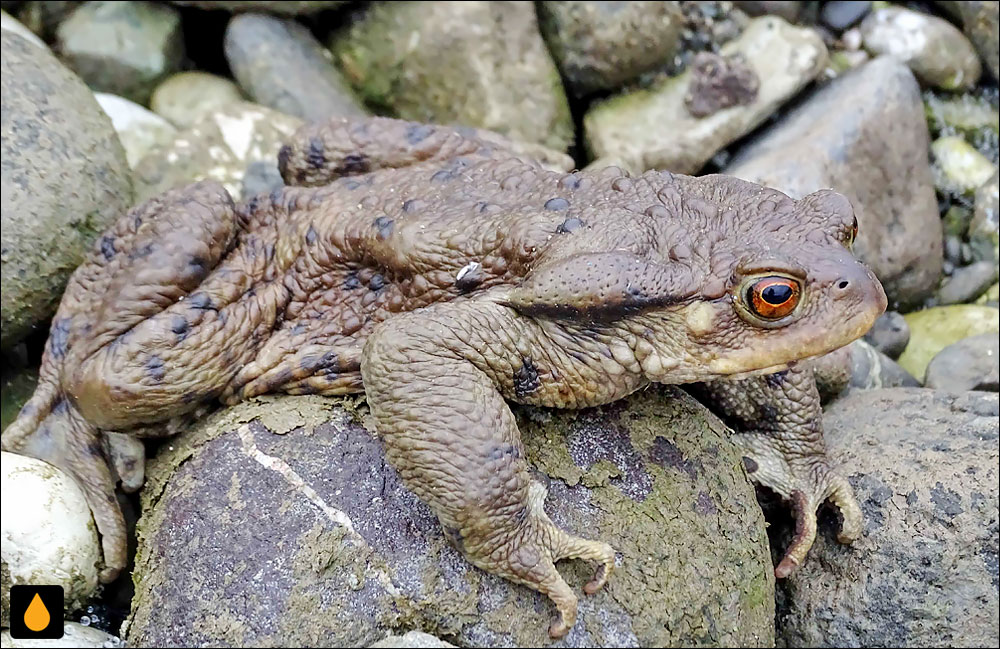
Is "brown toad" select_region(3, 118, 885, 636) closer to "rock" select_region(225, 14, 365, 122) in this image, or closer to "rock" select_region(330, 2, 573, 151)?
"rock" select_region(225, 14, 365, 122)

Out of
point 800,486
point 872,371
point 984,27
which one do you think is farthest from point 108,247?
point 984,27

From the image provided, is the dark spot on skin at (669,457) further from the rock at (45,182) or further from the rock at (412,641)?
the rock at (45,182)

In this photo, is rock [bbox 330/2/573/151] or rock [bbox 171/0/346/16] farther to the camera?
rock [bbox 330/2/573/151]

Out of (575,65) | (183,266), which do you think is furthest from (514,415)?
(575,65)

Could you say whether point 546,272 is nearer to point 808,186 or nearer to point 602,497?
point 602,497

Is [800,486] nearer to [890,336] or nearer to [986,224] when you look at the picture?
[890,336]

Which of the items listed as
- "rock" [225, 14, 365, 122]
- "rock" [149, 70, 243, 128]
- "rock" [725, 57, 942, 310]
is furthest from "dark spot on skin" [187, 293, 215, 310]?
"rock" [725, 57, 942, 310]
